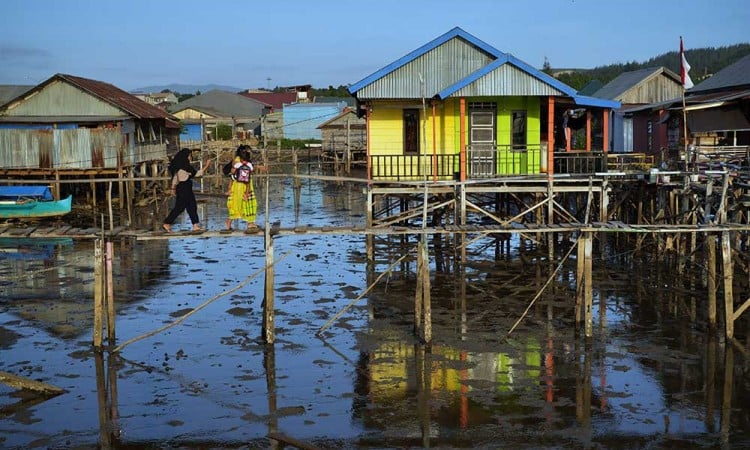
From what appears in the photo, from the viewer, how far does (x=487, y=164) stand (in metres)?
23.8

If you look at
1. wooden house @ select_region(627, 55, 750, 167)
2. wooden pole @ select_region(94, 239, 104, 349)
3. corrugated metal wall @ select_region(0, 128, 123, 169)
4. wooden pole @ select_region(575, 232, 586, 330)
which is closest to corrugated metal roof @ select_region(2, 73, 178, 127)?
corrugated metal wall @ select_region(0, 128, 123, 169)

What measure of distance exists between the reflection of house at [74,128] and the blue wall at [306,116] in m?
31.5

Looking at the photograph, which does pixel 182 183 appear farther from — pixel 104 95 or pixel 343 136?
pixel 343 136

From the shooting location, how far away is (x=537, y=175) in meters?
22.8

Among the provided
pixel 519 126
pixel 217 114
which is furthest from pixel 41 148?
pixel 217 114

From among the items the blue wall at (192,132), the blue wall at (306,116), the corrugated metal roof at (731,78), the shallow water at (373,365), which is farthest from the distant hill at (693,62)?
the shallow water at (373,365)

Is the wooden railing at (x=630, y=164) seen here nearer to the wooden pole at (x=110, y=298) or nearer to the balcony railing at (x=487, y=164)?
the balcony railing at (x=487, y=164)

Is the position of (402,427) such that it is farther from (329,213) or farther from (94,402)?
(329,213)

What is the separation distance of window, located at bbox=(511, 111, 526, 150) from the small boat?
16.9 meters

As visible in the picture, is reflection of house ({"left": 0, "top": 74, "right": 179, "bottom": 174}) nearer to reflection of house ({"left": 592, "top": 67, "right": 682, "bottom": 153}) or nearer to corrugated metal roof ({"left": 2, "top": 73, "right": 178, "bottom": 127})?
corrugated metal roof ({"left": 2, "top": 73, "right": 178, "bottom": 127})

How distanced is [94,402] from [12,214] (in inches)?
803

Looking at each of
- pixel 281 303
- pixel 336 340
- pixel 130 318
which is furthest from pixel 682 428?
pixel 130 318

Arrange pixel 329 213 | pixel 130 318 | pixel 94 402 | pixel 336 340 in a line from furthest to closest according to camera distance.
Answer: pixel 329 213
pixel 130 318
pixel 336 340
pixel 94 402

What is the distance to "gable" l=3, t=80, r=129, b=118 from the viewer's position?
3831 cm
